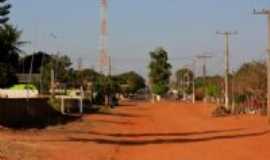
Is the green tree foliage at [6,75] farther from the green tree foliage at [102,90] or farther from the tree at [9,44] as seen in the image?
the green tree foliage at [102,90]

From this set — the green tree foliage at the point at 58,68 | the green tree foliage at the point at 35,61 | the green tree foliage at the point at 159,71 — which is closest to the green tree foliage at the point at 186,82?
the green tree foliage at the point at 159,71

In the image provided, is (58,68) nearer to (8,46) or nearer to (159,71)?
(8,46)

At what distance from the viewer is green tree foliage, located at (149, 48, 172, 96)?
161 meters

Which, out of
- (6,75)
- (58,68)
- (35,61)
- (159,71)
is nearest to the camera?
(6,75)

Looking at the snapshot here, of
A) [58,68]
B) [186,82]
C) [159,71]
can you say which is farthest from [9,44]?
[186,82]

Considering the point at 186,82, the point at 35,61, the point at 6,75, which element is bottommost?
the point at 6,75

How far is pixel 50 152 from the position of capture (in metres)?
24.4

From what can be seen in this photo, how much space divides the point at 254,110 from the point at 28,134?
39.6m

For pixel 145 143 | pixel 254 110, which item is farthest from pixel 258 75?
pixel 145 143

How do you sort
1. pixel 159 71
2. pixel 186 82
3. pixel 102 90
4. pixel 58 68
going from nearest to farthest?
pixel 58 68
pixel 102 90
pixel 159 71
pixel 186 82

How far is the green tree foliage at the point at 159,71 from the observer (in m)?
161

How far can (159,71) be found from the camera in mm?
161000

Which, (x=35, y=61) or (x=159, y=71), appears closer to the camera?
(x=35, y=61)

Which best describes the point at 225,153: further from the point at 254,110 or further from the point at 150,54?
the point at 150,54
